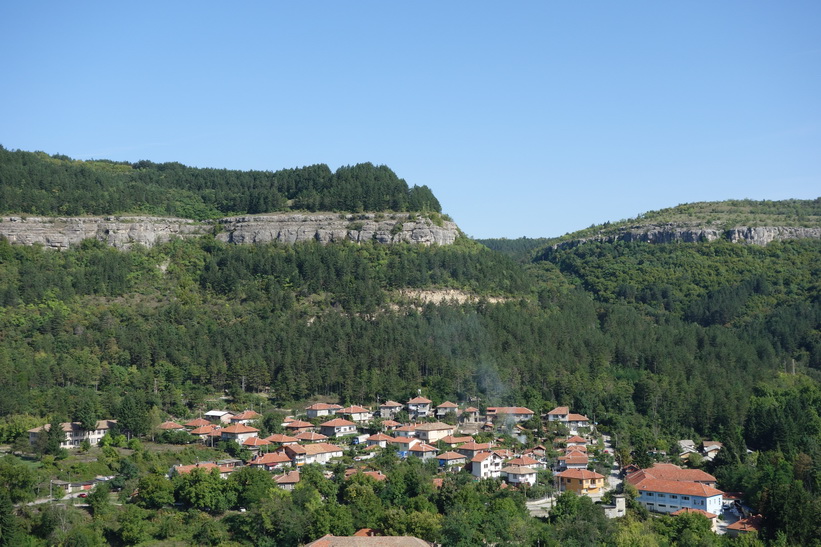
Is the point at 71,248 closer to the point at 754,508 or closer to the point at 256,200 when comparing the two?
the point at 256,200

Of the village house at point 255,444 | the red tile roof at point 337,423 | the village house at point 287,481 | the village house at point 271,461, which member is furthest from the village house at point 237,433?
the village house at point 287,481

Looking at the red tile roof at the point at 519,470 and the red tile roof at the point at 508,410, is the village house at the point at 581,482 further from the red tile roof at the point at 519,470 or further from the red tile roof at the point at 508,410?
the red tile roof at the point at 508,410

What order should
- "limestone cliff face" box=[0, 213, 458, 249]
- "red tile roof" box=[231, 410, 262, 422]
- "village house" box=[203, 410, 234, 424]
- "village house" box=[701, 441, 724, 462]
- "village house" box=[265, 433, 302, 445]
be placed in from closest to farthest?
"village house" box=[265, 433, 302, 445], "village house" box=[701, 441, 724, 462], "red tile roof" box=[231, 410, 262, 422], "village house" box=[203, 410, 234, 424], "limestone cliff face" box=[0, 213, 458, 249]

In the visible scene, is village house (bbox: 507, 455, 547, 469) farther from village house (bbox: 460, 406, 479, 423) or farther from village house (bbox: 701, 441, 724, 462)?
village house (bbox: 701, 441, 724, 462)

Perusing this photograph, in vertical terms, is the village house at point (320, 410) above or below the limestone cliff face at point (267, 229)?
below

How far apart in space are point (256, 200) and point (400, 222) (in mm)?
18472

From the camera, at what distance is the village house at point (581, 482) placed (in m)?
54.4

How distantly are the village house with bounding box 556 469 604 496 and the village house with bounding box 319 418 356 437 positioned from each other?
1717 cm

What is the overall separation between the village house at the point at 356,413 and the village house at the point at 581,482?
18.5m

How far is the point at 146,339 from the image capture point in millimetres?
76375

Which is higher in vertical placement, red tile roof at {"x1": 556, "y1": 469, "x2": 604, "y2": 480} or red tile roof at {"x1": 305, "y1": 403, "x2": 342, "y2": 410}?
red tile roof at {"x1": 305, "y1": 403, "x2": 342, "y2": 410}

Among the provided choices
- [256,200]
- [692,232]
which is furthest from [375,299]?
[692,232]

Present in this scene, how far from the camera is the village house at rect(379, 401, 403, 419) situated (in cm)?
7031

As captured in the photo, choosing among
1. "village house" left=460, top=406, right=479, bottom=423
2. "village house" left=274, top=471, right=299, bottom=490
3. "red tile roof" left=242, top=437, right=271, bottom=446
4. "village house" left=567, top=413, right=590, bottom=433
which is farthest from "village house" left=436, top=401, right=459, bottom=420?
"village house" left=274, top=471, right=299, bottom=490
